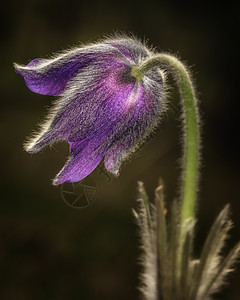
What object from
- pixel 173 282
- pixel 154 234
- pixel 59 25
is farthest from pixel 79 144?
pixel 59 25

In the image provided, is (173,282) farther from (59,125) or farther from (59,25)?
(59,25)

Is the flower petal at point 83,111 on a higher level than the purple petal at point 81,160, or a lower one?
higher

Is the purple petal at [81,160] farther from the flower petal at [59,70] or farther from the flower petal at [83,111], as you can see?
the flower petal at [59,70]

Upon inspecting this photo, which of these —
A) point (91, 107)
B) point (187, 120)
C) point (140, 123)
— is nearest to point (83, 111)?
point (91, 107)

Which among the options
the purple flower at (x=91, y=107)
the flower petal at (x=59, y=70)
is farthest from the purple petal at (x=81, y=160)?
the flower petal at (x=59, y=70)

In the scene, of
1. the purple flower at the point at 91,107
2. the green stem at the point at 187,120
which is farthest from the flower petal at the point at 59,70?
the green stem at the point at 187,120

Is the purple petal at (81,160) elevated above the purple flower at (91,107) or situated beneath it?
situated beneath
